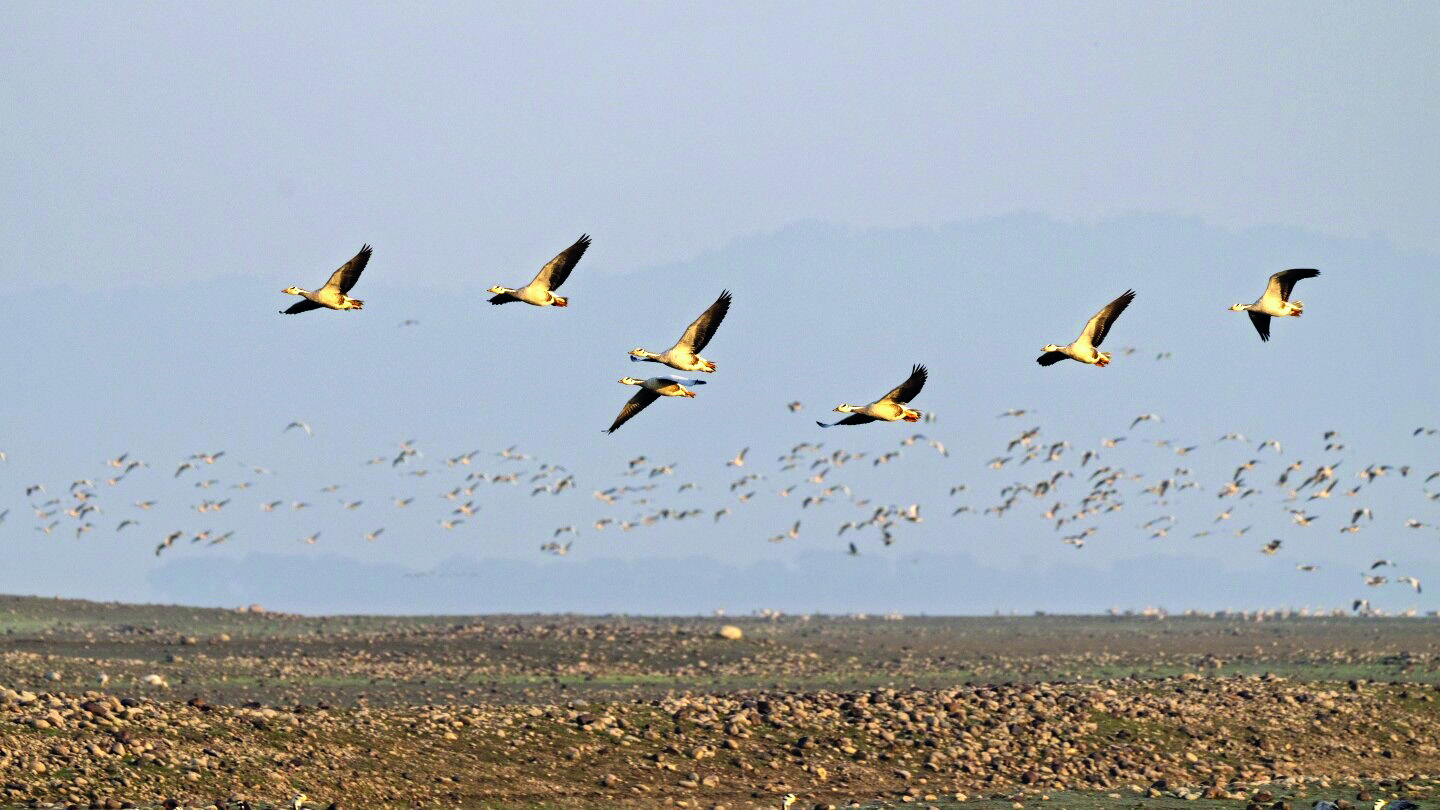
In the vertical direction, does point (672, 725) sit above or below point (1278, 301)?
below

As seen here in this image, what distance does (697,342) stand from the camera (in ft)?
90.2

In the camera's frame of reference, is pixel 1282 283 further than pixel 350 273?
Yes

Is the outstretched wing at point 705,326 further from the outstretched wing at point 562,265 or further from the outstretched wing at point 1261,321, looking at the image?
the outstretched wing at point 1261,321

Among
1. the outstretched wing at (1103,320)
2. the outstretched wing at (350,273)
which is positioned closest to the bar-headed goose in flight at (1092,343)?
the outstretched wing at (1103,320)

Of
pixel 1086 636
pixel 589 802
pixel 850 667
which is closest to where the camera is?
pixel 589 802

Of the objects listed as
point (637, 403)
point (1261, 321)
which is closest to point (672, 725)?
point (637, 403)

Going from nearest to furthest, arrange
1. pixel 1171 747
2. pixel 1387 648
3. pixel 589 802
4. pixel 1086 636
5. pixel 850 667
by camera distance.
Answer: pixel 589 802 < pixel 1171 747 < pixel 850 667 < pixel 1387 648 < pixel 1086 636

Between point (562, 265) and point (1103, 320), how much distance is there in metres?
8.14

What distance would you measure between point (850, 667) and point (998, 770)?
16384mm

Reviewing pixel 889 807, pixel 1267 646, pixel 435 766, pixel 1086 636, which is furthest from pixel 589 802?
pixel 1086 636

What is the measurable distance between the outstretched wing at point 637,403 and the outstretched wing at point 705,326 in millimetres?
1106

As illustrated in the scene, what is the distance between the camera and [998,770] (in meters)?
29.9

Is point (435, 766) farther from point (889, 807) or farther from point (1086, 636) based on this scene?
point (1086, 636)

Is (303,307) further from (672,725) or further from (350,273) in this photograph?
(672,725)
